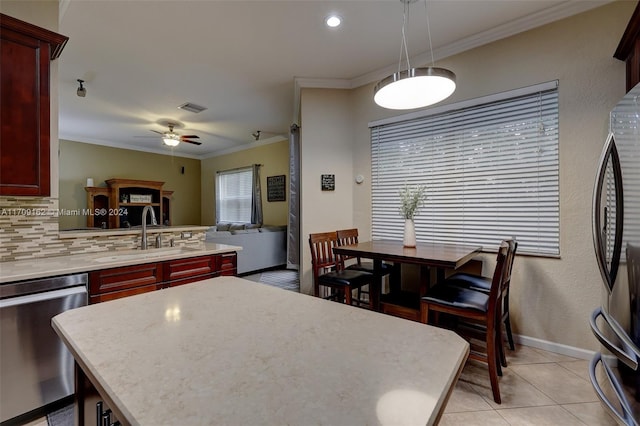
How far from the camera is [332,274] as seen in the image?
2.82 meters

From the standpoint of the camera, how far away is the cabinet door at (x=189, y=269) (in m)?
2.29

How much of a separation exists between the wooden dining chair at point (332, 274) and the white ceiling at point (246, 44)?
1947mm

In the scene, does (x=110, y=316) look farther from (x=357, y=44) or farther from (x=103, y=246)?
(x=357, y=44)

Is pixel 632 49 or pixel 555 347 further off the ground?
pixel 632 49

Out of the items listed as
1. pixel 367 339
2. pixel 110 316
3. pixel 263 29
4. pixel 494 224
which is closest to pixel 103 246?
pixel 110 316

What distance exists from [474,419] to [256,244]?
14.0 feet

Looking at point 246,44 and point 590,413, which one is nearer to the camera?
point 590,413

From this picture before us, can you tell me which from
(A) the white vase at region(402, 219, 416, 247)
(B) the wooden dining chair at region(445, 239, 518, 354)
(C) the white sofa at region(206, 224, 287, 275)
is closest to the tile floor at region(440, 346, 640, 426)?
(B) the wooden dining chair at region(445, 239, 518, 354)

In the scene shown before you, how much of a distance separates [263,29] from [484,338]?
3.13 meters

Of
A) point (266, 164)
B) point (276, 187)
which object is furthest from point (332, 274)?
point (266, 164)

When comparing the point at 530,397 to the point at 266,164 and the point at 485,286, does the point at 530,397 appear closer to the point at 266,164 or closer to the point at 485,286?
the point at 485,286

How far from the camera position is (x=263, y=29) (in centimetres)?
262

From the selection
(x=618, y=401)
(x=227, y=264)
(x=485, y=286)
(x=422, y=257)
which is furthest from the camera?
(x=227, y=264)

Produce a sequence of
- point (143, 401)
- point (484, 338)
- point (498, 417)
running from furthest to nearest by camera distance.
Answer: point (484, 338)
point (498, 417)
point (143, 401)
